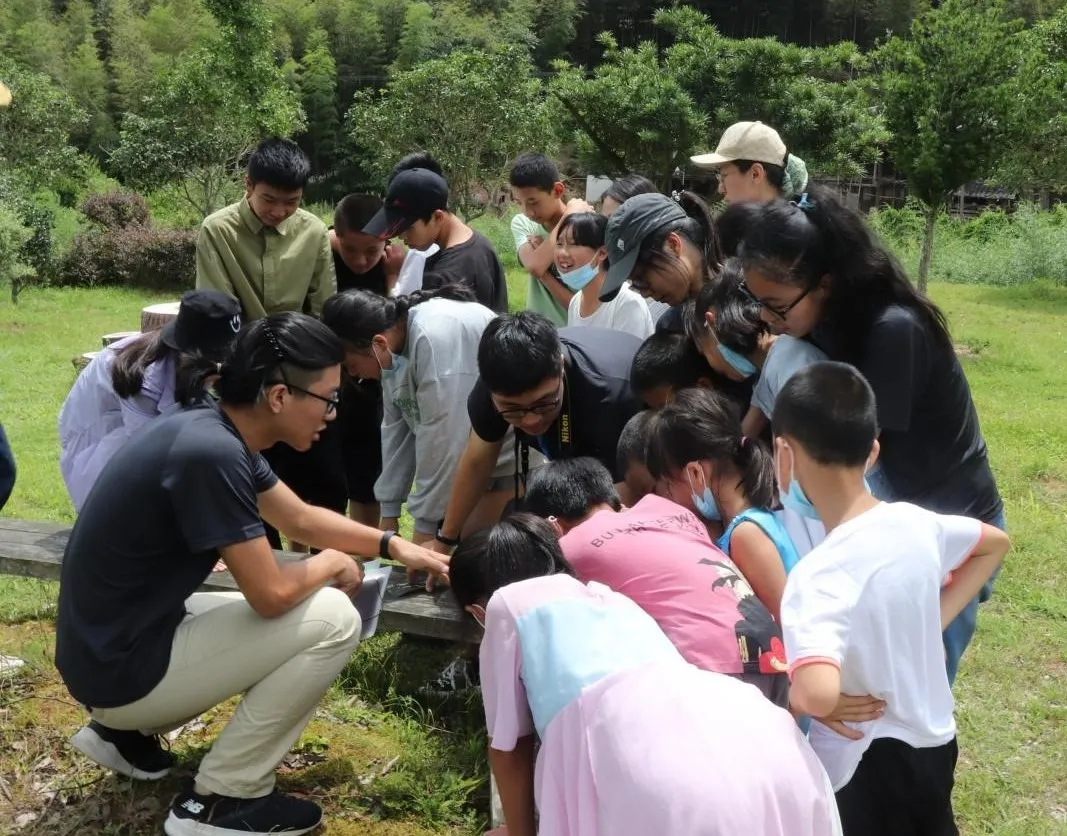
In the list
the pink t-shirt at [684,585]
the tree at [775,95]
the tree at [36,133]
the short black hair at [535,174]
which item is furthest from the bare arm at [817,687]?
the tree at [36,133]

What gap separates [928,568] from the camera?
6.54ft

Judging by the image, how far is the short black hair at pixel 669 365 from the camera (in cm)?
307

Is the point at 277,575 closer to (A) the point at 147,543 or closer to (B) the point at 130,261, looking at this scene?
(A) the point at 147,543

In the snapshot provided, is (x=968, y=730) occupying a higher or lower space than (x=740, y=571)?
lower

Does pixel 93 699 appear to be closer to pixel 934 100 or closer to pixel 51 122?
pixel 934 100

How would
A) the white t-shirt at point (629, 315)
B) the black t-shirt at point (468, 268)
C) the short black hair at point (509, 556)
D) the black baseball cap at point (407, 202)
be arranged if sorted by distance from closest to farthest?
1. the short black hair at point (509, 556)
2. the white t-shirt at point (629, 315)
3. the black baseball cap at point (407, 202)
4. the black t-shirt at point (468, 268)

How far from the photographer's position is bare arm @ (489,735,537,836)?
7.27ft

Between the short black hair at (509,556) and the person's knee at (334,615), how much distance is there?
569 mm

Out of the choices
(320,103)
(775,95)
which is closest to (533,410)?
(775,95)

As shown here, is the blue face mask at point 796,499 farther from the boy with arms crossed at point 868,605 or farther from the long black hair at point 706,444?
the long black hair at point 706,444

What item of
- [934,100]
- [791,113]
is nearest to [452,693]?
[934,100]

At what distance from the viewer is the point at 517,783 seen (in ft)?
7.34

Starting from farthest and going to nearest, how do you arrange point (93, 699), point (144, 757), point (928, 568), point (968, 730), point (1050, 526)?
point (1050, 526), point (968, 730), point (144, 757), point (93, 699), point (928, 568)

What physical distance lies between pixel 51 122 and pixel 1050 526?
21.4 meters
